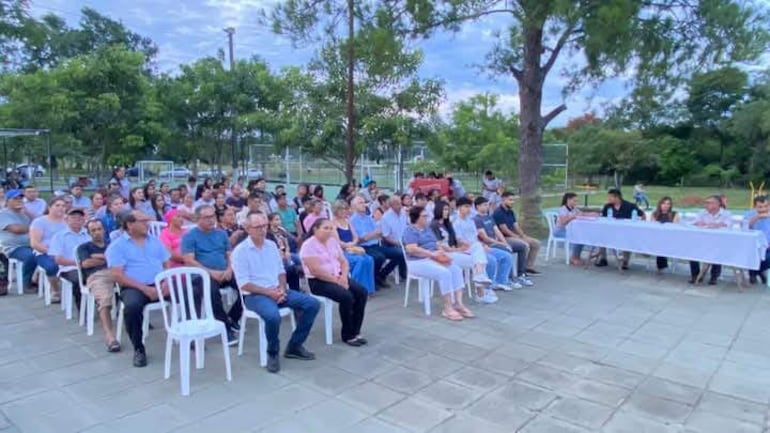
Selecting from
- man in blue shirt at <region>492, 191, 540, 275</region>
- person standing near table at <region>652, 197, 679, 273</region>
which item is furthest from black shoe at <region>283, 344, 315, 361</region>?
person standing near table at <region>652, 197, 679, 273</region>

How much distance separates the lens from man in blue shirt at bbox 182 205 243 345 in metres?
4.32

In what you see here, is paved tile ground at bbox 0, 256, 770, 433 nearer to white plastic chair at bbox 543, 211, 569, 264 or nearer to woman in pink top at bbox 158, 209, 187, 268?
woman in pink top at bbox 158, 209, 187, 268

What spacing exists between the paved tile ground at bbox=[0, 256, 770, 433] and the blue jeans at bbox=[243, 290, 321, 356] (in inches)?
7.9

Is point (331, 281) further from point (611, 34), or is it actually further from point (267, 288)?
point (611, 34)

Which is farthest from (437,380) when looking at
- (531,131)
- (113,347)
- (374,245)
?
(531,131)

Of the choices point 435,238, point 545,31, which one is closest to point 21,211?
point 435,238

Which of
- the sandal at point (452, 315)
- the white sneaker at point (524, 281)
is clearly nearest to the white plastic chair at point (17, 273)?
the sandal at point (452, 315)

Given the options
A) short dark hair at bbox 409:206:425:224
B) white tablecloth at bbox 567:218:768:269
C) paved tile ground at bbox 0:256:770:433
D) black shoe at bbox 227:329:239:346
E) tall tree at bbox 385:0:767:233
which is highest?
tall tree at bbox 385:0:767:233

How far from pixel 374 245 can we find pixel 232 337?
227 centimetres

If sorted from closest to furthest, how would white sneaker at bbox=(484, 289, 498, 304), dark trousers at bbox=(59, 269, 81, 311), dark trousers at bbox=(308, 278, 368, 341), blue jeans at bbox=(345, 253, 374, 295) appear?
1. dark trousers at bbox=(308, 278, 368, 341)
2. dark trousers at bbox=(59, 269, 81, 311)
3. blue jeans at bbox=(345, 253, 374, 295)
4. white sneaker at bbox=(484, 289, 498, 304)

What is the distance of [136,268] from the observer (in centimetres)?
385

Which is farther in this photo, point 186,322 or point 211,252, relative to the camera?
point 211,252

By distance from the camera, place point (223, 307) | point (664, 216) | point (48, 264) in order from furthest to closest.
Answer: point (664, 216) → point (48, 264) → point (223, 307)

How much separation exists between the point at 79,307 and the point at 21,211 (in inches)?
70.3
